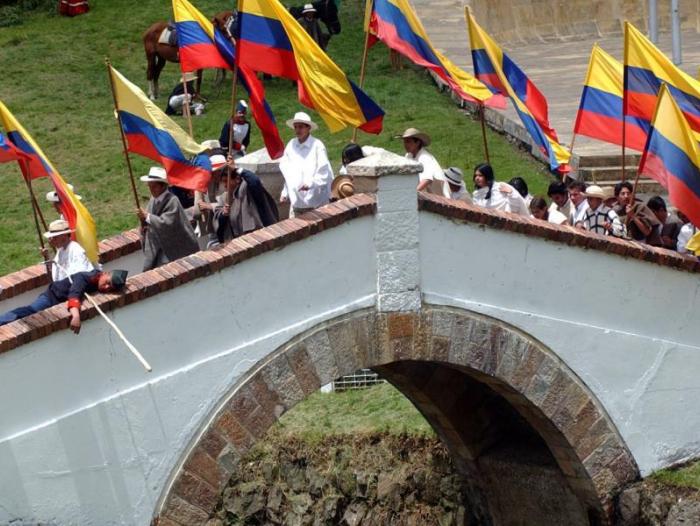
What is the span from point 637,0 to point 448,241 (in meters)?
21.3

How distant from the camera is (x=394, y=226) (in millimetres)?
16969

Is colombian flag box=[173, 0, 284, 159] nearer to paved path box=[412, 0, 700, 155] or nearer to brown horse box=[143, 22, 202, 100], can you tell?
paved path box=[412, 0, 700, 155]

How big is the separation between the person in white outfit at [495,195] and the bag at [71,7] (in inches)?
743

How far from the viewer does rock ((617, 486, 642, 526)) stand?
18141 mm

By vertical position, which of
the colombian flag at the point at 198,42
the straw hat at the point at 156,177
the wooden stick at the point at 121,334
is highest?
the colombian flag at the point at 198,42

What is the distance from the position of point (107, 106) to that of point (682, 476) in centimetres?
1535

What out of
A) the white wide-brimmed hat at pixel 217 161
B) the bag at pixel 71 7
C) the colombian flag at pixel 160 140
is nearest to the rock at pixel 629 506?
the white wide-brimmed hat at pixel 217 161

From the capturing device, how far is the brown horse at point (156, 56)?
30328 mm

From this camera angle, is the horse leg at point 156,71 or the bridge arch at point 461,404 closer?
the bridge arch at point 461,404

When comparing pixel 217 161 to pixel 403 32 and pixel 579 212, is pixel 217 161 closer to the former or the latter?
pixel 403 32

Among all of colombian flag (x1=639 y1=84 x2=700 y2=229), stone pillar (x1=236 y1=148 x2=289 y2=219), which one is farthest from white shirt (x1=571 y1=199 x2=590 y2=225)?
stone pillar (x1=236 y1=148 x2=289 y2=219)

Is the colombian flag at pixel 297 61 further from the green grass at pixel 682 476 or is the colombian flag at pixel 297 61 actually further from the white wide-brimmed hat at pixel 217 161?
the green grass at pixel 682 476

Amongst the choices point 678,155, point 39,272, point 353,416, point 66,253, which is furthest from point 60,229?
point 353,416

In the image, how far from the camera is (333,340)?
55.5ft
